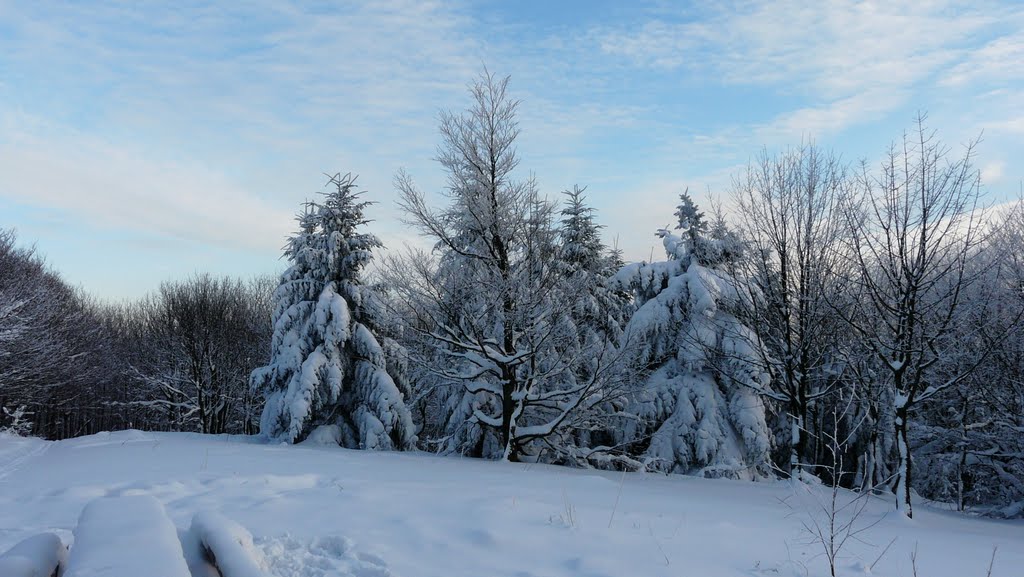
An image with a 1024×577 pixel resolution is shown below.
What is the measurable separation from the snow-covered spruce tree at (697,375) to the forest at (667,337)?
0.22 ft

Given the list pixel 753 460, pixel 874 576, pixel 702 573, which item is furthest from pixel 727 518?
pixel 753 460

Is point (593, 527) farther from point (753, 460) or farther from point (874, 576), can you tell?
point (753, 460)

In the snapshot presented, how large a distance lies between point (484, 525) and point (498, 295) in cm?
879

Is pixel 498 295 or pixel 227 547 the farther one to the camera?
pixel 498 295

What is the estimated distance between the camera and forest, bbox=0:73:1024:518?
12.5m

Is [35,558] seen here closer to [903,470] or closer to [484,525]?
[484,525]

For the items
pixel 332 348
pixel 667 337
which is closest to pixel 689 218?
pixel 667 337

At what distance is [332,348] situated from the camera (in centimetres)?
2042

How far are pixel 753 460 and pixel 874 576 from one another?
1218 centimetres

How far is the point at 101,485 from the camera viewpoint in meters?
7.46

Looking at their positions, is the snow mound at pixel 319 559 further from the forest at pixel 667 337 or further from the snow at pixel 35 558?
the forest at pixel 667 337

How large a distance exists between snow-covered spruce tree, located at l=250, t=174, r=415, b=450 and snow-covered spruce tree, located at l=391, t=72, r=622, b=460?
5.57 metres

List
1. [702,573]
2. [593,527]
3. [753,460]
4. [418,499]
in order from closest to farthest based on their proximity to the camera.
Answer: [702,573] < [593,527] < [418,499] < [753,460]

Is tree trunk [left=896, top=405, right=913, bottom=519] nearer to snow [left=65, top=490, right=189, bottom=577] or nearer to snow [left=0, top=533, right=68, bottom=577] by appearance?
snow [left=65, top=490, right=189, bottom=577]
